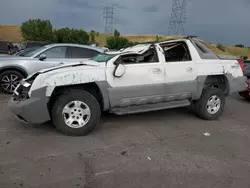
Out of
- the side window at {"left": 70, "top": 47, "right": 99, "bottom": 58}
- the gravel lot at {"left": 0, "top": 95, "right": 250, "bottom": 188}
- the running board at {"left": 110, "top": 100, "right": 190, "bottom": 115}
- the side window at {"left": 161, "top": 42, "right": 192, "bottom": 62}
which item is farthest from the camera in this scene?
the side window at {"left": 70, "top": 47, "right": 99, "bottom": 58}

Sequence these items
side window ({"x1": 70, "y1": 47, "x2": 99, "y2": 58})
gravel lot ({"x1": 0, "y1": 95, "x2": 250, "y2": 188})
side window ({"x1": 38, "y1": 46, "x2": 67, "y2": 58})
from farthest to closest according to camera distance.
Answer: side window ({"x1": 70, "y1": 47, "x2": 99, "y2": 58}) < side window ({"x1": 38, "y1": 46, "x2": 67, "y2": 58}) < gravel lot ({"x1": 0, "y1": 95, "x2": 250, "y2": 188})

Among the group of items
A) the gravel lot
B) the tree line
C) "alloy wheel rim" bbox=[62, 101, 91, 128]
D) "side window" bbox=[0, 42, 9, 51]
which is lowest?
the gravel lot

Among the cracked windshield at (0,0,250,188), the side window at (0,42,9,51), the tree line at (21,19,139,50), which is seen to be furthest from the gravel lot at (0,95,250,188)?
the tree line at (21,19,139,50)

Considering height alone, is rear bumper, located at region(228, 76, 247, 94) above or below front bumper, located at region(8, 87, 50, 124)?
above

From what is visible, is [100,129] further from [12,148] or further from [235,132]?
[235,132]

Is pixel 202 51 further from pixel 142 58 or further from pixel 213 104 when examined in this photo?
pixel 142 58

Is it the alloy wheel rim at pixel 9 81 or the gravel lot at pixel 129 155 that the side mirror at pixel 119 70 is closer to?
the gravel lot at pixel 129 155

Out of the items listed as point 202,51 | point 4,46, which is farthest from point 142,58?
point 4,46

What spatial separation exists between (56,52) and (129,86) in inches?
167

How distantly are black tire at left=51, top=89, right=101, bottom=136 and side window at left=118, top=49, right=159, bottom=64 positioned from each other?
117 cm

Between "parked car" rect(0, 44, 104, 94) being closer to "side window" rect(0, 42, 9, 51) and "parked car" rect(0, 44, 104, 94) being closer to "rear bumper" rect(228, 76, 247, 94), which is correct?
"rear bumper" rect(228, 76, 247, 94)

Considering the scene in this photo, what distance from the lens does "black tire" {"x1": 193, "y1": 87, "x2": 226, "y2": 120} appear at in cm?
595

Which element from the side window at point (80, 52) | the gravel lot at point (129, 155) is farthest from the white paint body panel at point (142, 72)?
the side window at point (80, 52)

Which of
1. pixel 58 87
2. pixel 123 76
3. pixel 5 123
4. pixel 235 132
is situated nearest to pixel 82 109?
pixel 58 87
